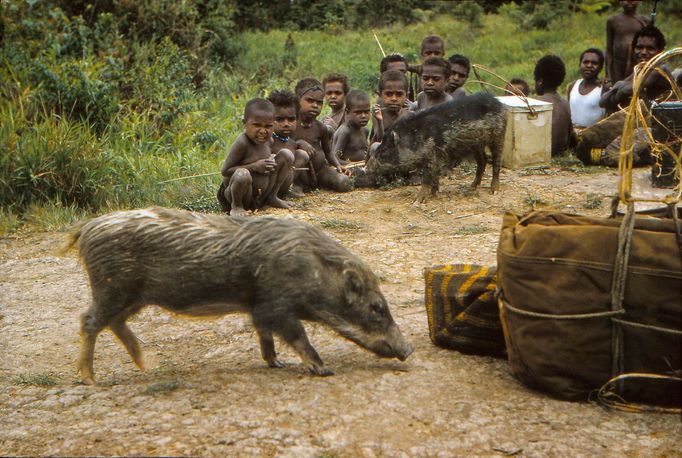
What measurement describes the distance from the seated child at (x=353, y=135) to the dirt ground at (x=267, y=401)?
11.6 ft

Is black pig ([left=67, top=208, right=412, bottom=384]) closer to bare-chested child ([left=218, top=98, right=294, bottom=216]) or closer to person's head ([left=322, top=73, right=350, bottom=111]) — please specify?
bare-chested child ([left=218, top=98, right=294, bottom=216])

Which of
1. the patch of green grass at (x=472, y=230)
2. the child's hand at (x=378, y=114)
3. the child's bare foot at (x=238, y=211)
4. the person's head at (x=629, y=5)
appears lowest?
the patch of green grass at (x=472, y=230)

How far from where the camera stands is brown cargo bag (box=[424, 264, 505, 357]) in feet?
14.0

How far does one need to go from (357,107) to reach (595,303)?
584 cm

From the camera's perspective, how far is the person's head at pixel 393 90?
922cm

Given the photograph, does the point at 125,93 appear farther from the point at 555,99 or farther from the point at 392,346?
the point at 392,346

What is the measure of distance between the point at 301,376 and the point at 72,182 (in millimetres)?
4838

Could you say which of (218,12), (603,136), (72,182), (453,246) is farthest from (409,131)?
(218,12)

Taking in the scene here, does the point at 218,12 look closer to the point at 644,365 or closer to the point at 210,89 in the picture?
the point at 210,89

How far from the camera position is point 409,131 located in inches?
324

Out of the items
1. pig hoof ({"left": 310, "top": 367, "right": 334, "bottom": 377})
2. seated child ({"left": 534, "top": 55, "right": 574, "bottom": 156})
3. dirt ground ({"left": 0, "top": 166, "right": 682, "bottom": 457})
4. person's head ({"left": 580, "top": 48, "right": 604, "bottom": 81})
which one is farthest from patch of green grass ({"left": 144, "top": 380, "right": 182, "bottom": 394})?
person's head ({"left": 580, "top": 48, "right": 604, "bottom": 81})

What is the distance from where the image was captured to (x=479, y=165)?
339 inches

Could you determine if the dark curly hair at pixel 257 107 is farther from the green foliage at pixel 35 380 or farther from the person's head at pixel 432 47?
the person's head at pixel 432 47

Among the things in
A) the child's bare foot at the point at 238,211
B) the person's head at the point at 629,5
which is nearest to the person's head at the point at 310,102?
the child's bare foot at the point at 238,211
